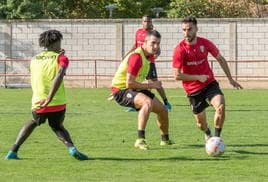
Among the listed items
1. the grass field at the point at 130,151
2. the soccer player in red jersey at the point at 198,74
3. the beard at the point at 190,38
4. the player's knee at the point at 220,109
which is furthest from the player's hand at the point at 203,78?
the grass field at the point at 130,151

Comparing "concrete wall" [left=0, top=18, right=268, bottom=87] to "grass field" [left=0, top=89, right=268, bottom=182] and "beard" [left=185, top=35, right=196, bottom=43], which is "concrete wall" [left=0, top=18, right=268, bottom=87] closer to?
"grass field" [left=0, top=89, right=268, bottom=182]

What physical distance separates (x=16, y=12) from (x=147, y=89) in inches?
908

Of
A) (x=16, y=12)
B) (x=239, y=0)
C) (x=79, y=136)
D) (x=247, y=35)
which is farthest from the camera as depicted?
(x=239, y=0)

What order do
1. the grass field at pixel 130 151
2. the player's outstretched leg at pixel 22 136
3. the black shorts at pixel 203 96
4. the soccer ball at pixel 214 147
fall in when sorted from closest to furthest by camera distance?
the grass field at pixel 130 151 → the player's outstretched leg at pixel 22 136 → the soccer ball at pixel 214 147 → the black shorts at pixel 203 96

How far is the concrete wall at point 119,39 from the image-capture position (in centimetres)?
3012

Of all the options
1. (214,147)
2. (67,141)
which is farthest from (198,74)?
(67,141)

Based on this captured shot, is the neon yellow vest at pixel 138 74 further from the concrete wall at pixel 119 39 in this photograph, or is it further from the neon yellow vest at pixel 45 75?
the concrete wall at pixel 119 39

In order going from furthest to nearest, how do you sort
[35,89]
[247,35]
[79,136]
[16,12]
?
[16,12], [247,35], [79,136], [35,89]

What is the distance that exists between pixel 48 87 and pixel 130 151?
67.5 inches

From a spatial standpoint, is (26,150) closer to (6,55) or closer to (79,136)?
(79,136)

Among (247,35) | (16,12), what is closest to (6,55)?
(16,12)

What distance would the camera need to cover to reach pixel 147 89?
1145 centimetres

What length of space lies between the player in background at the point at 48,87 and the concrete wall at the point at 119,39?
1987 centimetres

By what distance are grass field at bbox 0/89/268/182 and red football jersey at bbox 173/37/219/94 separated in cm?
95
